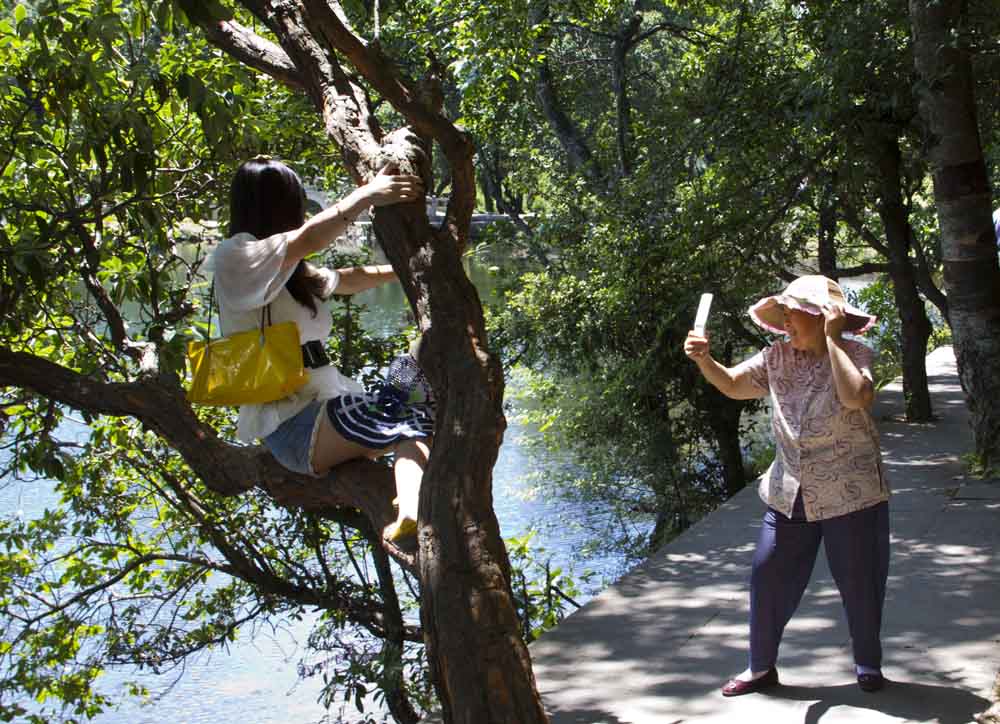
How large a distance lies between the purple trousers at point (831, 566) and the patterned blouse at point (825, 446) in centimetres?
5

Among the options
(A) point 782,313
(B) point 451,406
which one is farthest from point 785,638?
(B) point 451,406

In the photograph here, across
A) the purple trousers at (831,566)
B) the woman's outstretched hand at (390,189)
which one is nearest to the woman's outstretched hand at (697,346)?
the purple trousers at (831,566)

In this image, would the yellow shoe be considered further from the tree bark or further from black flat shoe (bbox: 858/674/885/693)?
the tree bark

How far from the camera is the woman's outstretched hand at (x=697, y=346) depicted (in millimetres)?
3955

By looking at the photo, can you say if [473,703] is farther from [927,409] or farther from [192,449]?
[927,409]

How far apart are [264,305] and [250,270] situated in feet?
0.46

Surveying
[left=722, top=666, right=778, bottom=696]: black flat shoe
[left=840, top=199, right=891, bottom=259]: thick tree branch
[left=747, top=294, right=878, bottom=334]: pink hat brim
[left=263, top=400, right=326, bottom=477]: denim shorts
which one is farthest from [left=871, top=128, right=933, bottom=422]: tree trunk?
[left=263, top=400, right=326, bottom=477]: denim shorts

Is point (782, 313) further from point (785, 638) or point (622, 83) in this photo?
point (622, 83)

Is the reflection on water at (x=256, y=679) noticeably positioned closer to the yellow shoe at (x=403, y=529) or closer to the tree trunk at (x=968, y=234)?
the tree trunk at (x=968, y=234)

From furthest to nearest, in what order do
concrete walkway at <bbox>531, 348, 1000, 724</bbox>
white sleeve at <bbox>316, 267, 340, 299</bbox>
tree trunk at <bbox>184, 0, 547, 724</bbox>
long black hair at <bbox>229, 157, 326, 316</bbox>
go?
concrete walkway at <bbox>531, 348, 1000, 724</bbox>
white sleeve at <bbox>316, 267, 340, 299</bbox>
long black hair at <bbox>229, 157, 326, 316</bbox>
tree trunk at <bbox>184, 0, 547, 724</bbox>

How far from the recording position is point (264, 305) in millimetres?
3627

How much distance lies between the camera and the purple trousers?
4090 mm

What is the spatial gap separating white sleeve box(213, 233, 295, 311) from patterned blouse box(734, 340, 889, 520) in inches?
68.8

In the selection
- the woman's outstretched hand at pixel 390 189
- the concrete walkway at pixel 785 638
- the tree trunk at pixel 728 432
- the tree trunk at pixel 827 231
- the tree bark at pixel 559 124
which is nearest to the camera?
the woman's outstretched hand at pixel 390 189
